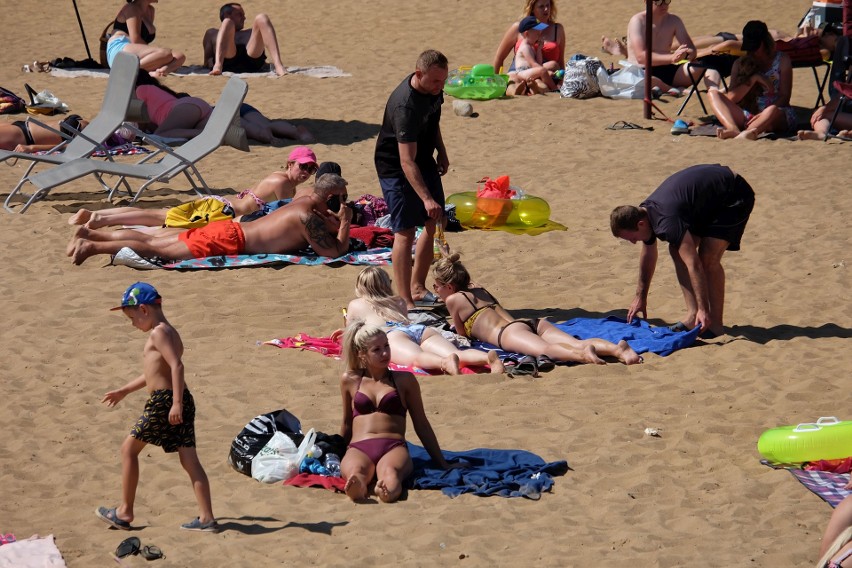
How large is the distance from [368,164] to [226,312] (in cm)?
396

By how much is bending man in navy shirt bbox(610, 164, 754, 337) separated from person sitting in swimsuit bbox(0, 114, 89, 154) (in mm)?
6102

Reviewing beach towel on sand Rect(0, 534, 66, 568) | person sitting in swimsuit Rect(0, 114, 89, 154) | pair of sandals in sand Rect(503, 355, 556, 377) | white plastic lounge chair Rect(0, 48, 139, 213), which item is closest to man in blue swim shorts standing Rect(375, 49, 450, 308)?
pair of sandals in sand Rect(503, 355, 556, 377)

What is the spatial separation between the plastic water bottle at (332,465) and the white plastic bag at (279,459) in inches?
4.3

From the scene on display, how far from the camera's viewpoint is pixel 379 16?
17781 mm

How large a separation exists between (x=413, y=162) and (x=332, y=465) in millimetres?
2348

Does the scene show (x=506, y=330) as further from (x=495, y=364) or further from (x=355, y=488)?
(x=355, y=488)

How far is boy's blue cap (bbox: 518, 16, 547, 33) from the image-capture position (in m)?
13.4

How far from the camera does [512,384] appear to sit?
20.8 ft

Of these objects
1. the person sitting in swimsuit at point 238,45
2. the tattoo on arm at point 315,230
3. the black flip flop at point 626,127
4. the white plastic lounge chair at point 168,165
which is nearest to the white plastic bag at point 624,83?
the black flip flop at point 626,127

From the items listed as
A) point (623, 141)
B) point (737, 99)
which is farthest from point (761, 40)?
point (623, 141)

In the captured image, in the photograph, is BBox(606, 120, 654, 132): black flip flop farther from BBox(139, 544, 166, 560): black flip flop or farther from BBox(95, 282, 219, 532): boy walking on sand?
BBox(139, 544, 166, 560): black flip flop

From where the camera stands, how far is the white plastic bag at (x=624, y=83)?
13.2m

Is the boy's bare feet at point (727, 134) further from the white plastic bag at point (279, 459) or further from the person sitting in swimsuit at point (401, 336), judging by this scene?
the white plastic bag at point (279, 459)

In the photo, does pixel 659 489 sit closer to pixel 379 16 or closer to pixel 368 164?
pixel 368 164
